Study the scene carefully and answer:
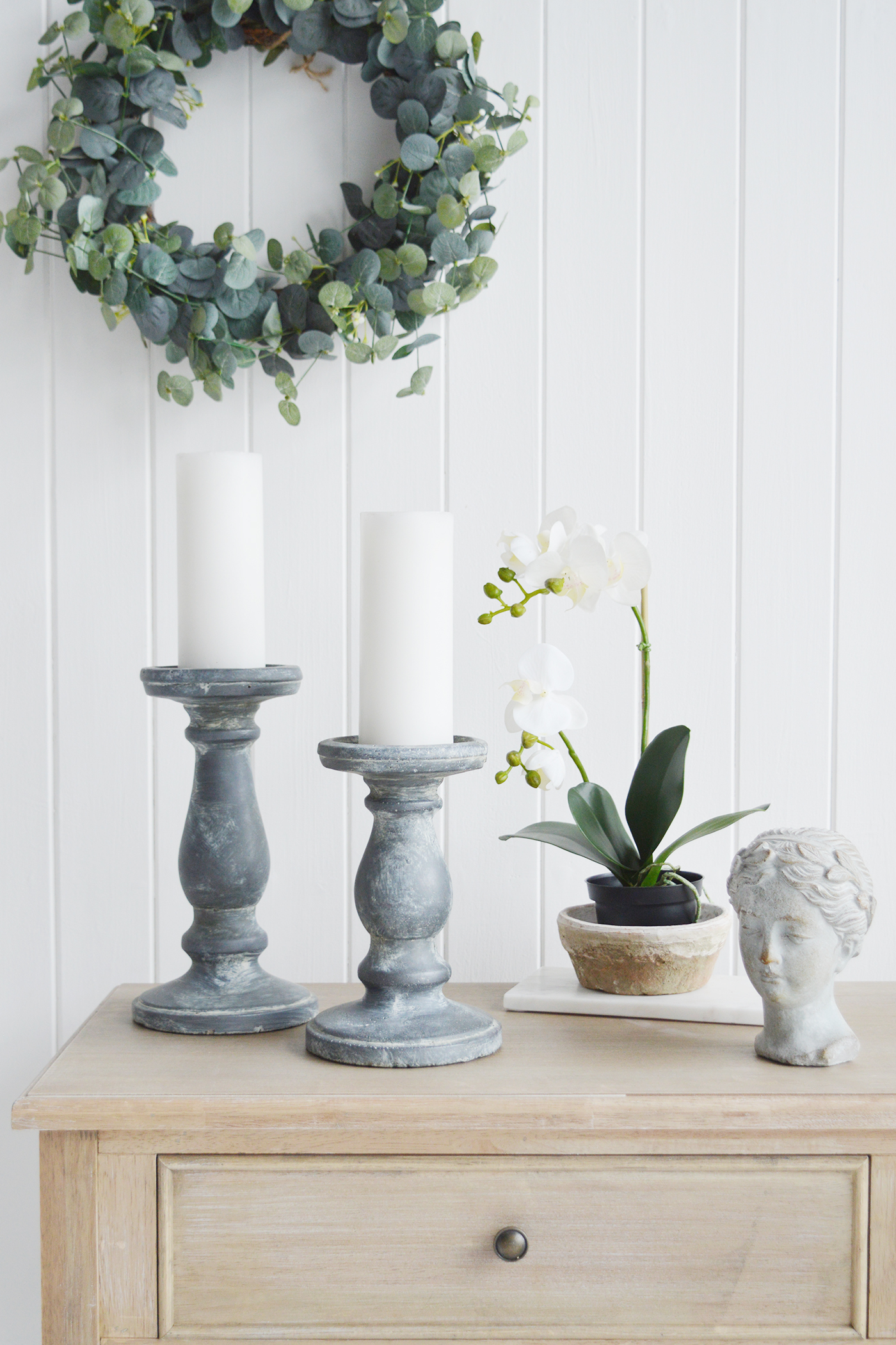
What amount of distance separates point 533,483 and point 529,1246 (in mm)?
754

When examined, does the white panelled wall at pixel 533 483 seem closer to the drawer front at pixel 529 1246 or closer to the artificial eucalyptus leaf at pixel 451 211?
the artificial eucalyptus leaf at pixel 451 211

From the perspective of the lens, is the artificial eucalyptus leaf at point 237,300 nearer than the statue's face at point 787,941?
No

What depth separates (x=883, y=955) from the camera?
1.24 metres

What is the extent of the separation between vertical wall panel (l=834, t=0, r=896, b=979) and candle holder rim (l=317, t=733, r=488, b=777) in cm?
57

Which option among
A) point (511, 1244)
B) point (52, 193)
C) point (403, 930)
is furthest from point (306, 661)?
point (511, 1244)

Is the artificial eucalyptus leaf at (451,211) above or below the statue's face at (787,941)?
above

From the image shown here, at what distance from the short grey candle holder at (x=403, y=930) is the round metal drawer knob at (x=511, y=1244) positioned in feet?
0.41

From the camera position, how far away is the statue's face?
819 mm

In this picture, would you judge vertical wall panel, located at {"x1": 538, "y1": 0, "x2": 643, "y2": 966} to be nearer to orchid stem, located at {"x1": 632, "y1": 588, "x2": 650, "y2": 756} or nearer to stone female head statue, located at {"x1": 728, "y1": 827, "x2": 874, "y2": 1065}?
orchid stem, located at {"x1": 632, "y1": 588, "x2": 650, "y2": 756}

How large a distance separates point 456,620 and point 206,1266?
669 mm

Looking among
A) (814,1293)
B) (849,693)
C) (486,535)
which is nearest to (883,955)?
(849,693)

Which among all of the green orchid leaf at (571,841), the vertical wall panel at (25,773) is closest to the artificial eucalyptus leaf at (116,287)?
the vertical wall panel at (25,773)

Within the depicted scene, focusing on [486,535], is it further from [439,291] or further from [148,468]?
[148,468]

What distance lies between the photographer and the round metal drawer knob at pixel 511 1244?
31.1 inches
